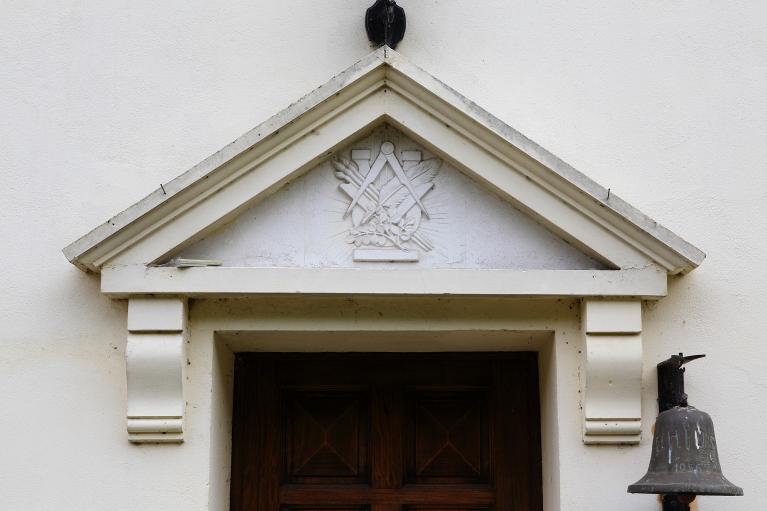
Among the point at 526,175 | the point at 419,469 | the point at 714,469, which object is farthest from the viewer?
the point at 419,469

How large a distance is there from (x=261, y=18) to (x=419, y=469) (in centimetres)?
196

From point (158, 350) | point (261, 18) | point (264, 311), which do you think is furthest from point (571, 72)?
point (158, 350)

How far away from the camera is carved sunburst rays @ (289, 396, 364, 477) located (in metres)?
4.70

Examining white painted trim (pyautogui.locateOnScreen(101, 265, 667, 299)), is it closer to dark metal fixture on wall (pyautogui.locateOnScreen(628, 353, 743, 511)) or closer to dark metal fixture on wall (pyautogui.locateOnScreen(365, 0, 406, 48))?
dark metal fixture on wall (pyautogui.locateOnScreen(628, 353, 743, 511))

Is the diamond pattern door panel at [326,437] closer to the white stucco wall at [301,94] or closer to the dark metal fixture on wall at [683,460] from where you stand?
the white stucco wall at [301,94]

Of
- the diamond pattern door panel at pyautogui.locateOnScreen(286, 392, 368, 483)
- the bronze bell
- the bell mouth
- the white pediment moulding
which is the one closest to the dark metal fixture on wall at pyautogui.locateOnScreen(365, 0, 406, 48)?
the white pediment moulding

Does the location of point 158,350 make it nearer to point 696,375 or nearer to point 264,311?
point 264,311

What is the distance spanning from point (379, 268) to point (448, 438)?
814 mm

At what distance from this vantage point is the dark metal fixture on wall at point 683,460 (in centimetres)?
397

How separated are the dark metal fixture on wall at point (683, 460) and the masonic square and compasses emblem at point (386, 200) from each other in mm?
1099

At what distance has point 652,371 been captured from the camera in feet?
14.6

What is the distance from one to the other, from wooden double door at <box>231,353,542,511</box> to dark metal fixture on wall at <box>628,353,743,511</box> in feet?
2.15

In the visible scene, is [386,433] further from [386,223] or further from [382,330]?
[386,223]

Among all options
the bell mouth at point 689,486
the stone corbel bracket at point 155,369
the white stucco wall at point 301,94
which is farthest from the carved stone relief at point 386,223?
the bell mouth at point 689,486
